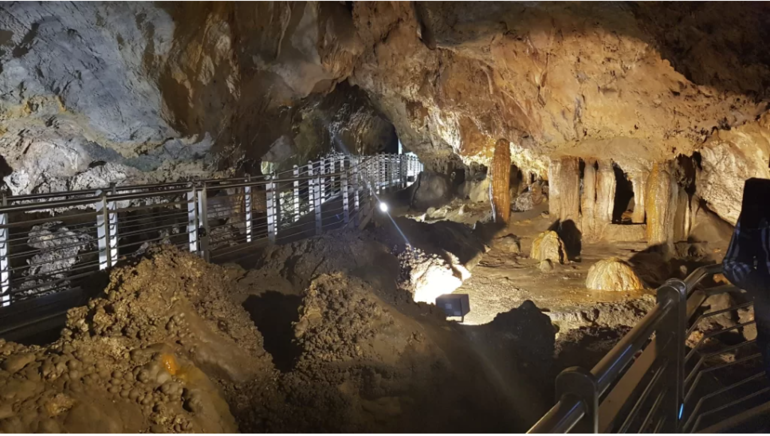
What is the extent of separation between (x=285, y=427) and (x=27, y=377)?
5.58 ft

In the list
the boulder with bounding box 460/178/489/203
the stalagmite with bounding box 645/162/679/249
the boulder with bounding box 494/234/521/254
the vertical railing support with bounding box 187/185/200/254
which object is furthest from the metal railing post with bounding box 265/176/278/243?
the boulder with bounding box 460/178/489/203

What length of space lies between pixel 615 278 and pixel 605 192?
4.20 metres

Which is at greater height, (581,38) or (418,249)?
(581,38)

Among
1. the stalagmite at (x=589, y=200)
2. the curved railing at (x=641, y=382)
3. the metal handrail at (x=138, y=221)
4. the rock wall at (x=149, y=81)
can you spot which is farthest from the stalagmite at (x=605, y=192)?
the curved railing at (x=641, y=382)

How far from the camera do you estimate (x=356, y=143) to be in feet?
77.1

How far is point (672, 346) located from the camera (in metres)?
2.75

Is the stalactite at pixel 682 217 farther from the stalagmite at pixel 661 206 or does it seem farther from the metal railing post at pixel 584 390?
the metal railing post at pixel 584 390

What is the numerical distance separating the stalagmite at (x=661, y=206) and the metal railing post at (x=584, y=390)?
1160 cm

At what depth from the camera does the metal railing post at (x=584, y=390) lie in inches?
65.5

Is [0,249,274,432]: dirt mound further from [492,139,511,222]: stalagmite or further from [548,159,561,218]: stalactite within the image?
[492,139,511,222]: stalagmite

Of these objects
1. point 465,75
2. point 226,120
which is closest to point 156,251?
point 226,120

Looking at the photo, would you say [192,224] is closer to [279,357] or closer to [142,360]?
→ [279,357]

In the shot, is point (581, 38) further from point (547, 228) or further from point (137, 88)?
point (137, 88)

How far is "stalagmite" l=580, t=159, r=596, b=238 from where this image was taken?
42.7ft
